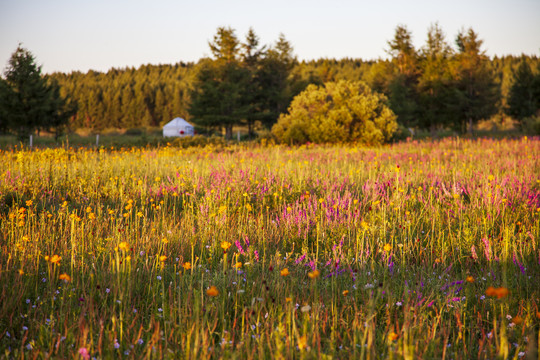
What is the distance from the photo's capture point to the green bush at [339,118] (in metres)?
18.0

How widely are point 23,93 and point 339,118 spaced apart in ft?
78.7

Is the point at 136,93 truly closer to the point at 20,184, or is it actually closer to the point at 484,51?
the point at 484,51

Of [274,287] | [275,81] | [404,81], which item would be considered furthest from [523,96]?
[274,287]

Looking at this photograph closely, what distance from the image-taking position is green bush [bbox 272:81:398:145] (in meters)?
18.0

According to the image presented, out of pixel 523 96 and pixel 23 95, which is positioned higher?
pixel 523 96

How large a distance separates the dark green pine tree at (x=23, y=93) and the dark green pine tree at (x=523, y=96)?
43964mm

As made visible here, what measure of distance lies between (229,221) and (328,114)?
1500 cm

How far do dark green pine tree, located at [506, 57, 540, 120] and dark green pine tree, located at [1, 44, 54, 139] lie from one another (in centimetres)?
4396

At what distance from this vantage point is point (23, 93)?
2777 centimetres

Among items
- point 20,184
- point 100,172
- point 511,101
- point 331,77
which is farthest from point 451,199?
point 331,77

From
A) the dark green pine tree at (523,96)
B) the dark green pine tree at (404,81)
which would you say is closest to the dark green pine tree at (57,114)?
the dark green pine tree at (404,81)

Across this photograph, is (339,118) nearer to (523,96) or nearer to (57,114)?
(57,114)

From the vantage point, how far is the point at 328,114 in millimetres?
18359

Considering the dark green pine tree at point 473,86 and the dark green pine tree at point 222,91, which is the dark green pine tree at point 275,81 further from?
the dark green pine tree at point 473,86
